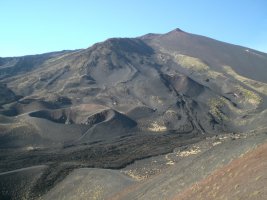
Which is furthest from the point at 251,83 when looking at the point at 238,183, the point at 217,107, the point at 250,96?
the point at 238,183

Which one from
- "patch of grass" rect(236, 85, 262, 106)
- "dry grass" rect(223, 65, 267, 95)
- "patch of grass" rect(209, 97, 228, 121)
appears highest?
"dry grass" rect(223, 65, 267, 95)

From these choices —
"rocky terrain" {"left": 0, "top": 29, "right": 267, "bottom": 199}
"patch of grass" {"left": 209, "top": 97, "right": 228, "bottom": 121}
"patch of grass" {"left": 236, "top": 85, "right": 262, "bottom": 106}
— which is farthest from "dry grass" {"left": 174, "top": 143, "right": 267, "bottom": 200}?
"patch of grass" {"left": 236, "top": 85, "right": 262, "bottom": 106}

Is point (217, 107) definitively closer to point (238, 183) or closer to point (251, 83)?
point (251, 83)

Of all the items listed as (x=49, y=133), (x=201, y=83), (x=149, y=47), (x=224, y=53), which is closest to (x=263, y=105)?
(x=201, y=83)

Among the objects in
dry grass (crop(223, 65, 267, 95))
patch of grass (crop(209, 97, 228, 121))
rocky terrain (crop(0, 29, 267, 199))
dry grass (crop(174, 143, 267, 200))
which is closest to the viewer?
dry grass (crop(174, 143, 267, 200))

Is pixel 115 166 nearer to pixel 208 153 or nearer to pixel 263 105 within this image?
pixel 208 153

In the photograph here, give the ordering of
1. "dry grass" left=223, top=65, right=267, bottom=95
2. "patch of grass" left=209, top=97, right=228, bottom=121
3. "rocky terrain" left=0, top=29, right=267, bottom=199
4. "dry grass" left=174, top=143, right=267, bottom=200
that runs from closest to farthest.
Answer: "dry grass" left=174, top=143, right=267, bottom=200, "rocky terrain" left=0, top=29, right=267, bottom=199, "patch of grass" left=209, top=97, right=228, bottom=121, "dry grass" left=223, top=65, right=267, bottom=95

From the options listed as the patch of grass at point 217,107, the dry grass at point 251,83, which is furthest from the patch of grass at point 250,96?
the patch of grass at point 217,107

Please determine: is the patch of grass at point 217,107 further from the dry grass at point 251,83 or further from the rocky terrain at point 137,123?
the dry grass at point 251,83

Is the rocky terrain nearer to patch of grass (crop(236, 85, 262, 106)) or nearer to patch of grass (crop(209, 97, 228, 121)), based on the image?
patch of grass (crop(209, 97, 228, 121))
